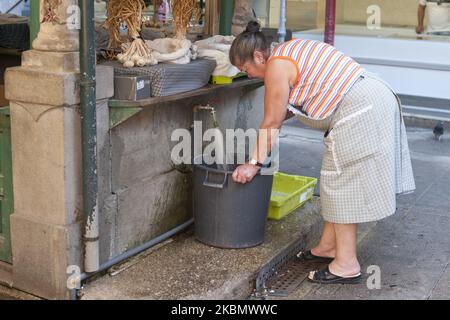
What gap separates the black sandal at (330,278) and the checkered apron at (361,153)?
14.4 inches

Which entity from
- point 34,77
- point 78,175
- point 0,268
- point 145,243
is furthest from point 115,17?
point 0,268

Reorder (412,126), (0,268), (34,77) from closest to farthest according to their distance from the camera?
(34,77) < (0,268) < (412,126)

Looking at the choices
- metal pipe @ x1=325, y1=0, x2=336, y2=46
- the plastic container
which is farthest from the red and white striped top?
metal pipe @ x1=325, y1=0, x2=336, y2=46

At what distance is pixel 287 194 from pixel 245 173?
1215 mm

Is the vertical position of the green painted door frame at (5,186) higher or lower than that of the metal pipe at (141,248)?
higher

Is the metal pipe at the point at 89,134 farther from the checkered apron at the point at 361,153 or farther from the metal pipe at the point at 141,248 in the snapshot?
the checkered apron at the point at 361,153

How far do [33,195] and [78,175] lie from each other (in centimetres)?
29

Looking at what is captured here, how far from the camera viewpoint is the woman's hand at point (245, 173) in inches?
153

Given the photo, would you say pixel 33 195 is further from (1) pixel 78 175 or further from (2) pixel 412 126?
(2) pixel 412 126

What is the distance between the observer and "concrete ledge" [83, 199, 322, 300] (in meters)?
3.66

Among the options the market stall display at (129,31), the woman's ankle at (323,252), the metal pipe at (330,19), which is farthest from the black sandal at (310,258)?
the metal pipe at (330,19)

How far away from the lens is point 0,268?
13.0 feet

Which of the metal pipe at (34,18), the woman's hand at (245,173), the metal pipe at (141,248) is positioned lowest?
the metal pipe at (141,248)
